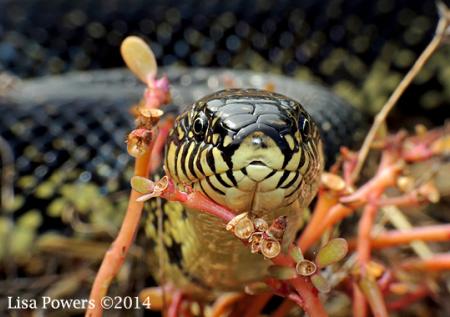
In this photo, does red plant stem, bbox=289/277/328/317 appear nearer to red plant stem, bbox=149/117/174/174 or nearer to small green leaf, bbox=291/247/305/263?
small green leaf, bbox=291/247/305/263

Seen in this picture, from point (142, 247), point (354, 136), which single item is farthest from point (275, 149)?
point (354, 136)

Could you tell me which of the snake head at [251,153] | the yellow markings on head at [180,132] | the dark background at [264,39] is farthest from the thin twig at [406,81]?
the dark background at [264,39]

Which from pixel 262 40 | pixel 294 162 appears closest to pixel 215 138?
pixel 294 162

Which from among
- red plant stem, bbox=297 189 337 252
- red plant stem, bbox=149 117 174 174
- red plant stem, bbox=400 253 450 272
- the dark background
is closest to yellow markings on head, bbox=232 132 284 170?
red plant stem, bbox=149 117 174 174

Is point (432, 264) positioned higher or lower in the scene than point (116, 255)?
lower

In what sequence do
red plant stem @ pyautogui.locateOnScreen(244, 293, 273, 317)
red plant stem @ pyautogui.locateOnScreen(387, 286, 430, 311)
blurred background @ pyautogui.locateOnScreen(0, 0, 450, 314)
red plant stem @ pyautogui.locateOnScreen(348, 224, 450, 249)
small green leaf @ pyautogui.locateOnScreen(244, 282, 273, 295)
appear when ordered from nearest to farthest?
small green leaf @ pyautogui.locateOnScreen(244, 282, 273, 295) < red plant stem @ pyautogui.locateOnScreen(244, 293, 273, 317) < red plant stem @ pyautogui.locateOnScreen(348, 224, 450, 249) < red plant stem @ pyautogui.locateOnScreen(387, 286, 430, 311) < blurred background @ pyautogui.locateOnScreen(0, 0, 450, 314)

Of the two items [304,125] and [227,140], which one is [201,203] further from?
[304,125]

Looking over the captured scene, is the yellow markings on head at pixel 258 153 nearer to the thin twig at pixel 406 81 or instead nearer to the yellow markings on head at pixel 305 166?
the yellow markings on head at pixel 305 166
